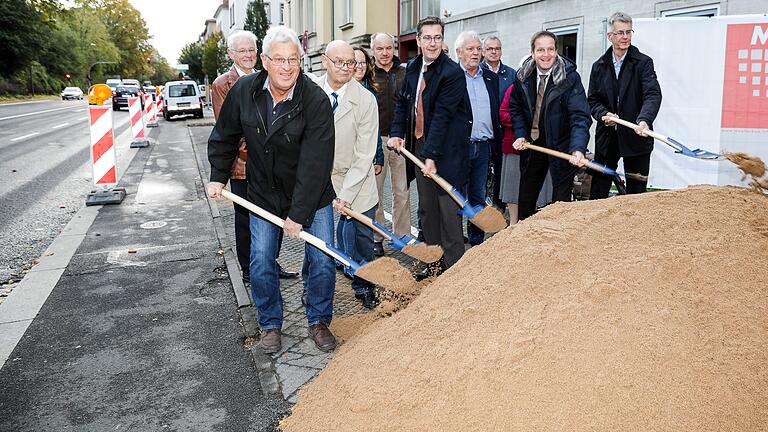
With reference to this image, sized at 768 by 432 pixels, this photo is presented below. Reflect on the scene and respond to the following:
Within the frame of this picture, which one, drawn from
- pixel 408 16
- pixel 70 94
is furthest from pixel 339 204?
pixel 70 94

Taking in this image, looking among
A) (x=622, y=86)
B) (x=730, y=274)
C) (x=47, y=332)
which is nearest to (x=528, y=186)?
(x=622, y=86)

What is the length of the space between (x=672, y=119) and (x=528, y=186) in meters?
2.59

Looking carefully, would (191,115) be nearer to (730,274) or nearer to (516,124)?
(516,124)

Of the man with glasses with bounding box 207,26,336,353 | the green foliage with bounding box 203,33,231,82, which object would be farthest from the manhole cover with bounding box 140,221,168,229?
the green foliage with bounding box 203,33,231,82

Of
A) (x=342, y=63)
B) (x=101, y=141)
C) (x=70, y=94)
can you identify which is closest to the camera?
(x=342, y=63)

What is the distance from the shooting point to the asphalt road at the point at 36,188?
7.31m

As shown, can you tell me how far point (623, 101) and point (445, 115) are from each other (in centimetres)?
188

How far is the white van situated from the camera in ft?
114

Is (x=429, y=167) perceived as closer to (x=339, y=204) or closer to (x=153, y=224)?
(x=339, y=204)

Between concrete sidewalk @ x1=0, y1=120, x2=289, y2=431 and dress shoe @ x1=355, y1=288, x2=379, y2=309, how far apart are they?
0.93 metres

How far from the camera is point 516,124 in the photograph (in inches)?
232

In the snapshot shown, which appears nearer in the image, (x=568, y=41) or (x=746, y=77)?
(x=746, y=77)

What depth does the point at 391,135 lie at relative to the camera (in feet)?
19.0

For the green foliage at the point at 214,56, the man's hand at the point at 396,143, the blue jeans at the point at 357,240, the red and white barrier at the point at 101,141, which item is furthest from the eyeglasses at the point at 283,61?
the green foliage at the point at 214,56
